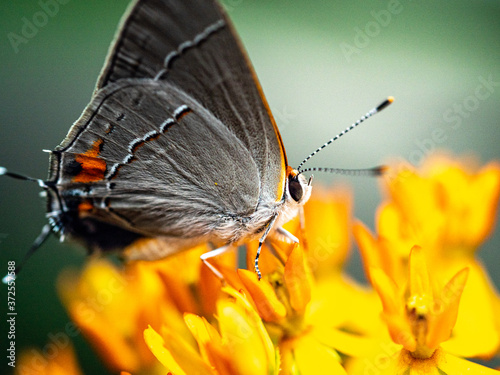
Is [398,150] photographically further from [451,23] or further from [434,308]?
[434,308]

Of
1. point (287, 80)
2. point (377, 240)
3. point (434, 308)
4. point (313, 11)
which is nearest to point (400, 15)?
point (313, 11)

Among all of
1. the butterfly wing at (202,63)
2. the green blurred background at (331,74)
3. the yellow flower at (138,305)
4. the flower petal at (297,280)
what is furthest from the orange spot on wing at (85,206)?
the green blurred background at (331,74)

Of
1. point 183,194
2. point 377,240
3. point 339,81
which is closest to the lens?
point 377,240

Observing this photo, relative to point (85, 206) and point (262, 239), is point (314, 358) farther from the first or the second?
point (85, 206)

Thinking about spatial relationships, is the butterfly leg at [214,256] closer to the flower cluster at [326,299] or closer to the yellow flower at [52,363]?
the flower cluster at [326,299]

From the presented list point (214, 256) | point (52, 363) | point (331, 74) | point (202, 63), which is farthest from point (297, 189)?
point (331, 74)

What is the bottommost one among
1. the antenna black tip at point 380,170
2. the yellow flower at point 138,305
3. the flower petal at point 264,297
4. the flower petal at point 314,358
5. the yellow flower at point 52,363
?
the yellow flower at point 52,363

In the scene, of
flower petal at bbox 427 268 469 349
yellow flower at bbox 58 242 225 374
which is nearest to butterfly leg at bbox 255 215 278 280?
yellow flower at bbox 58 242 225 374
